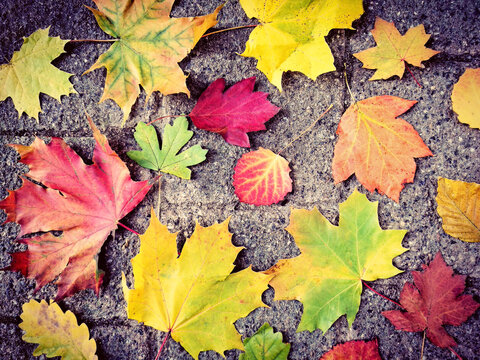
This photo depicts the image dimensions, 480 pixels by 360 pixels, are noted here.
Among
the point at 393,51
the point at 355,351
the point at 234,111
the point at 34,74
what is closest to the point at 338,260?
the point at 355,351

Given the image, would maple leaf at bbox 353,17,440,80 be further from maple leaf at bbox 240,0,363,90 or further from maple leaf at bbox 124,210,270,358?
maple leaf at bbox 124,210,270,358

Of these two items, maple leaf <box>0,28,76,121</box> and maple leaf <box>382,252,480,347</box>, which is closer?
maple leaf <box>382,252,480,347</box>

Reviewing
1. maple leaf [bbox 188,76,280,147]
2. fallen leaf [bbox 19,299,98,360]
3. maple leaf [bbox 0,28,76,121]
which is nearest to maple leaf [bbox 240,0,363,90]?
maple leaf [bbox 188,76,280,147]

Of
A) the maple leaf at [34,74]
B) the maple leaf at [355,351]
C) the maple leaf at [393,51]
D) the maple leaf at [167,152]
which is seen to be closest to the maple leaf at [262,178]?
the maple leaf at [167,152]

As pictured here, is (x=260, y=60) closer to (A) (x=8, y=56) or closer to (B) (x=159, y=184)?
(B) (x=159, y=184)

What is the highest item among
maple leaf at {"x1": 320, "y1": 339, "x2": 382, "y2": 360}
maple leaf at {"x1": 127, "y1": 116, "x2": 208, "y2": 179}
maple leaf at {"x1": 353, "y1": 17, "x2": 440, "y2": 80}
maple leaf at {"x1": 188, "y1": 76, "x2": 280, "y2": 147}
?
maple leaf at {"x1": 353, "y1": 17, "x2": 440, "y2": 80}

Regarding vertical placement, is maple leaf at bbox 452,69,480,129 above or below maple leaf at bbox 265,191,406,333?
above
